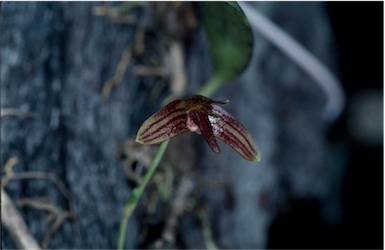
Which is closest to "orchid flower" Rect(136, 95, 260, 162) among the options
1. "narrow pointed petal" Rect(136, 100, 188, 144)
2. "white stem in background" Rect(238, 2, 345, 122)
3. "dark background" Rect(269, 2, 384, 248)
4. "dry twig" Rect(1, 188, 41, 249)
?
"narrow pointed petal" Rect(136, 100, 188, 144)

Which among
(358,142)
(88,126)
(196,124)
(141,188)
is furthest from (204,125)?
(358,142)

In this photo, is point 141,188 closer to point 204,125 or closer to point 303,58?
point 204,125

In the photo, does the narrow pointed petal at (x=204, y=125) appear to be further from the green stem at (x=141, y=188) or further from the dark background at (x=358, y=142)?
the dark background at (x=358, y=142)

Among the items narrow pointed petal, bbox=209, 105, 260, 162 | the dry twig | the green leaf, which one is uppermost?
the green leaf

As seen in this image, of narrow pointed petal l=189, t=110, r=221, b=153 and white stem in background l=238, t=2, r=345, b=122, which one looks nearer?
narrow pointed petal l=189, t=110, r=221, b=153

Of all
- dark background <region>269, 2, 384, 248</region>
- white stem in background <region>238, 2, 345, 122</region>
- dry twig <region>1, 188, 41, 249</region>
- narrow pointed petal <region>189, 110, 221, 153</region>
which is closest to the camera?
narrow pointed petal <region>189, 110, 221, 153</region>

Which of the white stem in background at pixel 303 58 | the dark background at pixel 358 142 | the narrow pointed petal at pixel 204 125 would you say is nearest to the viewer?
the narrow pointed petal at pixel 204 125

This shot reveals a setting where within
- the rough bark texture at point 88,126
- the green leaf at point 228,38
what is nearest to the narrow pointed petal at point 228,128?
the green leaf at point 228,38

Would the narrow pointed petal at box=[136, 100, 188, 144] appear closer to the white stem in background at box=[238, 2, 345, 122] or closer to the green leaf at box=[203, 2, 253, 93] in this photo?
the green leaf at box=[203, 2, 253, 93]
